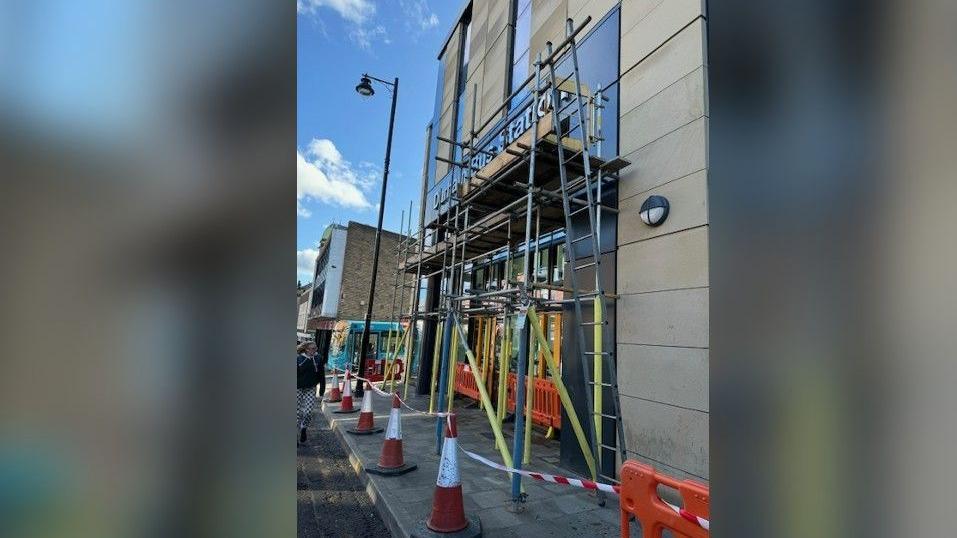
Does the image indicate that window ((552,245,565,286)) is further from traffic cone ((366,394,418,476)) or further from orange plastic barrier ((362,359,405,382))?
orange plastic barrier ((362,359,405,382))

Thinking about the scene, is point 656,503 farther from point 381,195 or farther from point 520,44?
point 381,195

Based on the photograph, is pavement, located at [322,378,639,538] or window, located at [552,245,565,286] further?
window, located at [552,245,565,286]

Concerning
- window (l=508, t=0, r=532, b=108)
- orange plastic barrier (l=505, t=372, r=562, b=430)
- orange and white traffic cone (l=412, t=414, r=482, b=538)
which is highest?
window (l=508, t=0, r=532, b=108)

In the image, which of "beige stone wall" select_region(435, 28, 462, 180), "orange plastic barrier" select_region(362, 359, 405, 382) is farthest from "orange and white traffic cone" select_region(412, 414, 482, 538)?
"orange plastic barrier" select_region(362, 359, 405, 382)

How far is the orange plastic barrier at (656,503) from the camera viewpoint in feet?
8.47

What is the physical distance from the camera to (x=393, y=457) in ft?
18.9

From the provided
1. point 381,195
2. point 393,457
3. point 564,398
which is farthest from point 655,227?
point 381,195

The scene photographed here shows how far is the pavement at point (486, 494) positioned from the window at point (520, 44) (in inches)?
261

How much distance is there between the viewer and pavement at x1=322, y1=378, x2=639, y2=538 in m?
4.25

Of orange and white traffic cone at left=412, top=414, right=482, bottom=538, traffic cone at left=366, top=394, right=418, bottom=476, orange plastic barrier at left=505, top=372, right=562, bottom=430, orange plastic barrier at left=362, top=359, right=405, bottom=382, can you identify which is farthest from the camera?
orange plastic barrier at left=362, top=359, right=405, bottom=382
